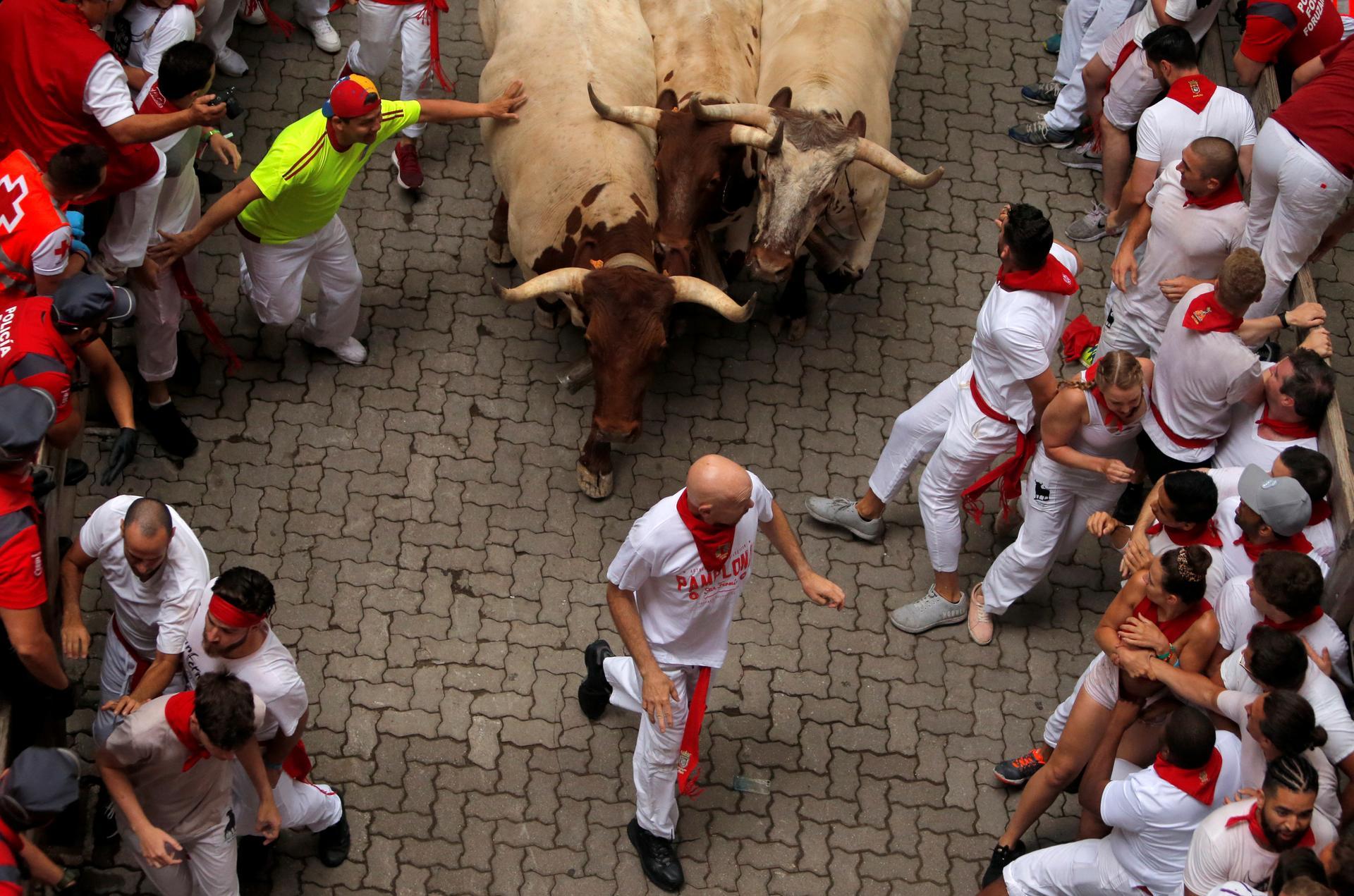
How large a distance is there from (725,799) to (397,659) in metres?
1.93

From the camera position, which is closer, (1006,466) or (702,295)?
(1006,466)

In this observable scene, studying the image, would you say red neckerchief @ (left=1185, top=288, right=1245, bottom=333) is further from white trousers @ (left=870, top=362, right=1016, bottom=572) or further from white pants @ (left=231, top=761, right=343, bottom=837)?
white pants @ (left=231, top=761, right=343, bottom=837)

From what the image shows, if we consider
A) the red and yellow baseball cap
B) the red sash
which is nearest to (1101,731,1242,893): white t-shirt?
Answer: the red sash

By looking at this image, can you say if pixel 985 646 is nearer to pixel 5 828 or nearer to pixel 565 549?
pixel 565 549

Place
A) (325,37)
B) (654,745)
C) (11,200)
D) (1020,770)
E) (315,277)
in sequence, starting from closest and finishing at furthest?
(654,745) → (11,200) → (1020,770) → (315,277) → (325,37)

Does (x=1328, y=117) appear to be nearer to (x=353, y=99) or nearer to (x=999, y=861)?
(x=999, y=861)

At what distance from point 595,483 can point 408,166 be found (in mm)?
2861

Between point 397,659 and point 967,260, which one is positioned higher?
point 967,260

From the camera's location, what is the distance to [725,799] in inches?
284

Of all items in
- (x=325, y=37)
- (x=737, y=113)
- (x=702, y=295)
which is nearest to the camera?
(x=702, y=295)

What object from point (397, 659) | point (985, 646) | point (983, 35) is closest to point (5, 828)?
point (397, 659)

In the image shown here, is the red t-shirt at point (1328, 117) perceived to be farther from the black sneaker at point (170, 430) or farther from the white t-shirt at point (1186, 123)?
the black sneaker at point (170, 430)

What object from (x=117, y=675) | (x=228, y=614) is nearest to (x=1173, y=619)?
(x=228, y=614)

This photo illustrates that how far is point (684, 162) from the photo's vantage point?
8234 mm
